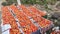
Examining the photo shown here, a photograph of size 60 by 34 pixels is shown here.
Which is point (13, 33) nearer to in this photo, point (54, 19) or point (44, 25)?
point (44, 25)

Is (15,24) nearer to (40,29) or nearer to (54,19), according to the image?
(40,29)

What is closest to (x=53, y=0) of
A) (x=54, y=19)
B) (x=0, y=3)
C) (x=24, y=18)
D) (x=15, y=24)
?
Result: (x=0, y=3)

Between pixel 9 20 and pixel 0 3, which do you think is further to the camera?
pixel 0 3

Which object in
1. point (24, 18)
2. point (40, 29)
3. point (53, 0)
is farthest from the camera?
point (53, 0)

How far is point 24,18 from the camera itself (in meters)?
7.11

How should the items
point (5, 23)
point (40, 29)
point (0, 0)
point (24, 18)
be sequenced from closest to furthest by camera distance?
point (40, 29) → point (5, 23) → point (24, 18) → point (0, 0)

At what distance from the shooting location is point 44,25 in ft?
21.4

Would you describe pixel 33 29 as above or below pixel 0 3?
above

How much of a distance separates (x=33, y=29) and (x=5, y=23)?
3.46 feet

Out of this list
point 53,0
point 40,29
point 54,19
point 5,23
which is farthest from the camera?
point 53,0

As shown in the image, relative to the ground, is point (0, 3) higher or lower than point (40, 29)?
lower

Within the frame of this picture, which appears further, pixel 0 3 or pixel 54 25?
pixel 0 3

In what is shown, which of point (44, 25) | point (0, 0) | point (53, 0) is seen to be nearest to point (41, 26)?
point (44, 25)

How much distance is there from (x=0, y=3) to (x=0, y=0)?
0.99 m
